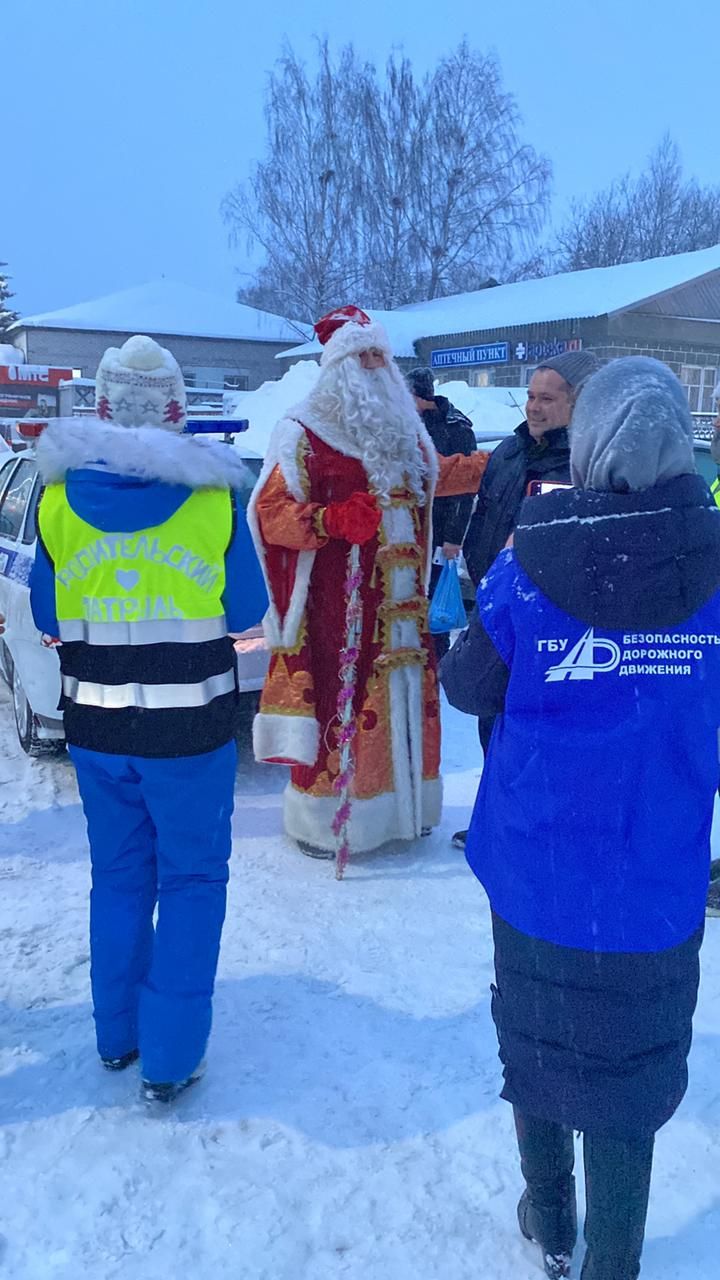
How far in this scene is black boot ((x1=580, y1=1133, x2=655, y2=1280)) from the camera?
191cm

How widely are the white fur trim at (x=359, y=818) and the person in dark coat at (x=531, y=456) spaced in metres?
0.54

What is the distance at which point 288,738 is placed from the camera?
4270mm

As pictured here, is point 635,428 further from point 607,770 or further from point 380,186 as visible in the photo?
point 380,186

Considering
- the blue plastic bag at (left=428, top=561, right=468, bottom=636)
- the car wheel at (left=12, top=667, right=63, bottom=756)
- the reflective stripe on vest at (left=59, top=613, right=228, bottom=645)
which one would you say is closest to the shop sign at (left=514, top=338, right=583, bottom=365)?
the car wheel at (left=12, top=667, right=63, bottom=756)

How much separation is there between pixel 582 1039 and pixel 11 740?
4.78 metres

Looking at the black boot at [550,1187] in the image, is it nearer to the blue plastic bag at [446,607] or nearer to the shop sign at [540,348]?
the blue plastic bag at [446,607]

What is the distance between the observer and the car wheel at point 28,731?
5448 mm

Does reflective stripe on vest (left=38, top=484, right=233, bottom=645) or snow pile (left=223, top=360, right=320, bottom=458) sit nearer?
reflective stripe on vest (left=38, top=484, right=233, bottom=645)

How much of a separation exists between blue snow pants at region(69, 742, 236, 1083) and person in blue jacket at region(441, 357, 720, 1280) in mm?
927

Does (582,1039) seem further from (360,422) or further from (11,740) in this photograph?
(11,740)

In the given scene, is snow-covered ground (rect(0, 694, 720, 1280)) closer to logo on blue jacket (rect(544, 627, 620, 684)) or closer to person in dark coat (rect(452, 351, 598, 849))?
person in dark coat (rect(452, 351, 598, 849))

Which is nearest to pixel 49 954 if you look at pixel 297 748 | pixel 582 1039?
pixel 297 748

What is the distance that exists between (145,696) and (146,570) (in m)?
0.32

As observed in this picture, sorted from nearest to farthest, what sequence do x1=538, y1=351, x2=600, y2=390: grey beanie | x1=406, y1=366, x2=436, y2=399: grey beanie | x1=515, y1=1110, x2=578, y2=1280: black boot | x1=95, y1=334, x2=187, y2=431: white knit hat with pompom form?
x1=515, y1=1110, x2=578, y2=1280: black boot < x1=95, y1=334, x2=187, y2=431: white knit hat with pompom < x1=538, y1=351, x2=600, y2=390: grey beanie < x1=406, y1=366, x2=436, y2=399: grey beanie
